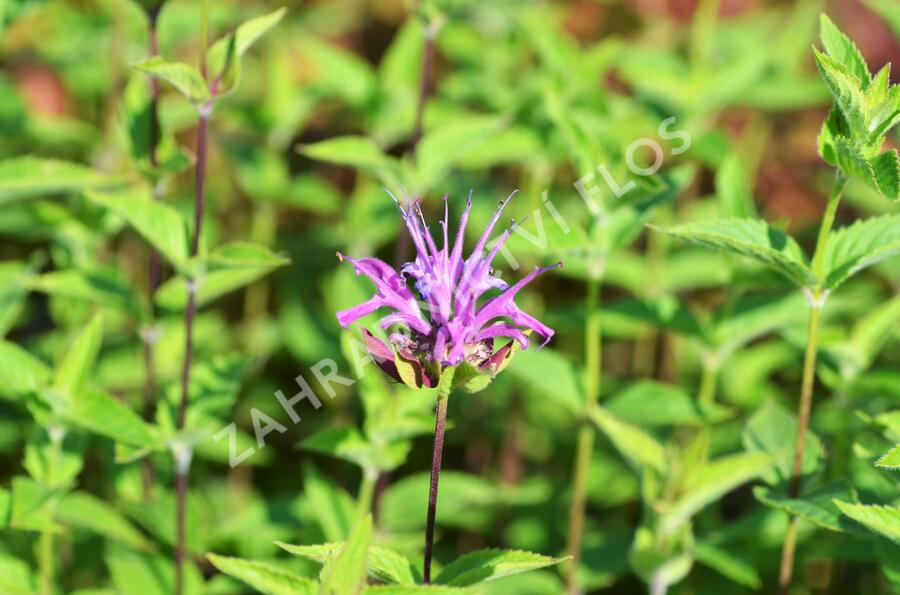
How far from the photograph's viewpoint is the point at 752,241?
1517mm

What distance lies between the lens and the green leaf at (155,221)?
5.59 feet

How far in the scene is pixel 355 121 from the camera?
3.36 meters

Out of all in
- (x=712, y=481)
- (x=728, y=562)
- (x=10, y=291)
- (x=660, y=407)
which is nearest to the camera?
(x=712, y=481)

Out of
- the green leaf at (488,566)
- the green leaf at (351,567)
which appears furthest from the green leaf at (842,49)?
the green leaf at (351,567)

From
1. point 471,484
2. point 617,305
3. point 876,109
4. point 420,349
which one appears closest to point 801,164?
point 617,305

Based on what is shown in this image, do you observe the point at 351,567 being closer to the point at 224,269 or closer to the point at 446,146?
the point at 224,269

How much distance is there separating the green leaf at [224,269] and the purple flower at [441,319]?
0.29m

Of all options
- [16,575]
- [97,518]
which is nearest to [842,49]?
[97,518]

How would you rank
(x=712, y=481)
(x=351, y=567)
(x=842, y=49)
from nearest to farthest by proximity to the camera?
(x=351, y=567), (x=842, y=49), (x=712, y=481)

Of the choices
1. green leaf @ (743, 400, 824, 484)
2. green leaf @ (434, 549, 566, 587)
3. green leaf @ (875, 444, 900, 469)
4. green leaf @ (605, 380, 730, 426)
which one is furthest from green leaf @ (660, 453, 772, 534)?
green leaf @ (434, 549, 566, 587)

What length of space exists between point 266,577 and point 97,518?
0.75m

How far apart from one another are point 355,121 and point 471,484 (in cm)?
161

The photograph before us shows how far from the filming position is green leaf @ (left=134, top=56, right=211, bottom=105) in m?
1.53

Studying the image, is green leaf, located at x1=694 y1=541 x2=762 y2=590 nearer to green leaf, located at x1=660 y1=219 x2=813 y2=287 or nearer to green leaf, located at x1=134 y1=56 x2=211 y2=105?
green leaf, located at x1=660 y1=219 x2=813 y2=287
